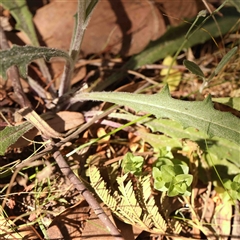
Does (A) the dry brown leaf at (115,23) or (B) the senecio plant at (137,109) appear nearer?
(B) the senecio plant at (137,109)

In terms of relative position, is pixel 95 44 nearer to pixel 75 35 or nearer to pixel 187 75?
pixel 75 35

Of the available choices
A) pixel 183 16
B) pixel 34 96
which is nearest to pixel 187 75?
pixel 183 16

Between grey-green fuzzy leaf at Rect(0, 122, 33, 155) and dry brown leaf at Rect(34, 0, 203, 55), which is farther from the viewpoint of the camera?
dry brown leaf at Rect(34, 0, 203, 55)

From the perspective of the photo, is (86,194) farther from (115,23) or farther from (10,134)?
(115,23)

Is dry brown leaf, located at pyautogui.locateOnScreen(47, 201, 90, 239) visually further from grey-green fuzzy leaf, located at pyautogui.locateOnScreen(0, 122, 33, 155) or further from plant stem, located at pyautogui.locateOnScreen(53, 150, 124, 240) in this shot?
grey-green fuzzy leaf, located at pyautogui.locateOnScreen(0, 122, 33, 155)

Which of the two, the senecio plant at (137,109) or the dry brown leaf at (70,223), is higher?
the senecio plant at (137,109)

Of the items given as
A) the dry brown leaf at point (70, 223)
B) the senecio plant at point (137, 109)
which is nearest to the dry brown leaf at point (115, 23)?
the senecio plant at point (137, 109)

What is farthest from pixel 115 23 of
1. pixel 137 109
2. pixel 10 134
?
pixel 10 134

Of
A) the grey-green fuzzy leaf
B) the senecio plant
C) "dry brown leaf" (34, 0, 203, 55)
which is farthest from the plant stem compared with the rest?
"dry brown leaf" (34, 0, 203, 55)

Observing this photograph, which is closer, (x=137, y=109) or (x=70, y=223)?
(x=70, y=223)

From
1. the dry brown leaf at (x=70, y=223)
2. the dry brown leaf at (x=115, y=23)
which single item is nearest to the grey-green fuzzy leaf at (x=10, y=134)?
the dry brown leaf at (x=70, y=223)

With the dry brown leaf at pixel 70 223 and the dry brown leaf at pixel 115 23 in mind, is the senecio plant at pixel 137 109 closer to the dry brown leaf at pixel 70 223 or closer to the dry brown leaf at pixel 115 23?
the dry brown leaf at pixel 70 223

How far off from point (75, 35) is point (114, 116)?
1.24 feet

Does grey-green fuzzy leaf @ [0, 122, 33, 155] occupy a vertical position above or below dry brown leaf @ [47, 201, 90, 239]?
above
